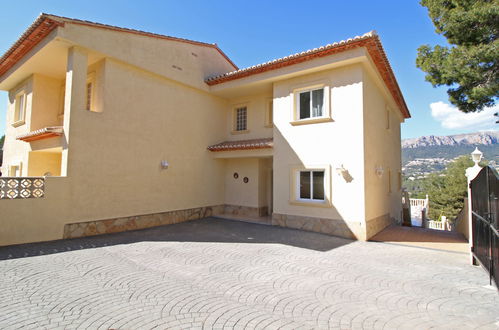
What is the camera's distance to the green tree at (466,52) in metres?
9.62

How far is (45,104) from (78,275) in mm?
11974

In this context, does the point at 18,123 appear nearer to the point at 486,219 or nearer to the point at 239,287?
the point at 239,287

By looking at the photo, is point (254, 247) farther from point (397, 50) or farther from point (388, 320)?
point (397, 50)

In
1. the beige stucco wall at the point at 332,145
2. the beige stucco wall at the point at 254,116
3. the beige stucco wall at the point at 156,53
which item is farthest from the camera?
the beige stucco wall at the point at 254,116

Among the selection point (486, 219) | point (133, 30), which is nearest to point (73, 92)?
point (133, 30)

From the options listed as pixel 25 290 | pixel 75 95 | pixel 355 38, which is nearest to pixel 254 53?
pixel 355 38

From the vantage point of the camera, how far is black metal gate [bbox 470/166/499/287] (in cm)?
550

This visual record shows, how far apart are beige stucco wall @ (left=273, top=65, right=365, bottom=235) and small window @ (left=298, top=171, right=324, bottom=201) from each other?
1.58ft

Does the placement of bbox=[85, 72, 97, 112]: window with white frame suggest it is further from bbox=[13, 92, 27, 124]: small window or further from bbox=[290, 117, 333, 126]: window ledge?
bbox=[290, 117, 333, 126]: window ledge

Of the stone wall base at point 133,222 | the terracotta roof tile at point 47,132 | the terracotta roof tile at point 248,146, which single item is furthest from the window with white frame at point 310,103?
the terracotta roof tile at point 47,132

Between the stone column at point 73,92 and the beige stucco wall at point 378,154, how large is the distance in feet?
38.3

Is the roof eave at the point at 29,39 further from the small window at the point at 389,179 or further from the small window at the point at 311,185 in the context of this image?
the small window at the point at 389,179

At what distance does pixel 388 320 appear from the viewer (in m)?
4.47

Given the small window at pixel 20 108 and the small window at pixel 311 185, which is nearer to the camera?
the small window at pixel 311 185
